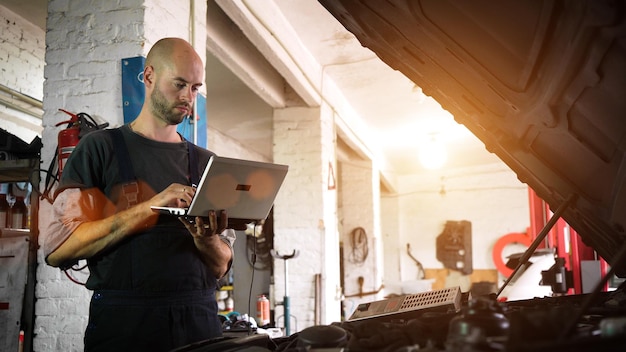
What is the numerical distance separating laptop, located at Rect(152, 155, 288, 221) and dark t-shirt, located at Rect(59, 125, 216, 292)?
0.15 meters

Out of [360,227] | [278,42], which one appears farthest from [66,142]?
[360,227]

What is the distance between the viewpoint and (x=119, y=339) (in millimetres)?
1402

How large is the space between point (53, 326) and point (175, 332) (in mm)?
1068

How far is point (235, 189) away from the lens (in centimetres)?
157

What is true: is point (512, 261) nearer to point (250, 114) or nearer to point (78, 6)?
point (78, 6)

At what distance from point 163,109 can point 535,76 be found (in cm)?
114

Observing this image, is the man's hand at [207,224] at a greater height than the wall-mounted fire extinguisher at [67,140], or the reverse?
the wall-mounted fire extinguisher at [67,140]

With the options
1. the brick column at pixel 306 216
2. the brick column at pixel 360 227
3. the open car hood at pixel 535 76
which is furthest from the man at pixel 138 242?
the brick column at pixel 360 227

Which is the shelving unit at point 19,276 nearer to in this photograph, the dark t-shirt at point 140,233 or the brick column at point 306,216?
the dark t-shirt at point 140,233

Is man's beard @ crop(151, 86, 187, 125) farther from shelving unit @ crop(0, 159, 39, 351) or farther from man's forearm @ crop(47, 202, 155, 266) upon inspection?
shelving unit @ crop(0, 159, 39, 351)

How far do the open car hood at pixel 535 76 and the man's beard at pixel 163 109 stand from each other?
677mm

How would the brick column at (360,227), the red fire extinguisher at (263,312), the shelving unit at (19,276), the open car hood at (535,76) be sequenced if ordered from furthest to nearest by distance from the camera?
the brick column at (360,227), the red fire extinguisher at (263,312), the shelving unit at (19,276), the open car hood at (535,76)

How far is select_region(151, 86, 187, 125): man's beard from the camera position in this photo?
1.68 meters

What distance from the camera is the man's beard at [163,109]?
168 cm
